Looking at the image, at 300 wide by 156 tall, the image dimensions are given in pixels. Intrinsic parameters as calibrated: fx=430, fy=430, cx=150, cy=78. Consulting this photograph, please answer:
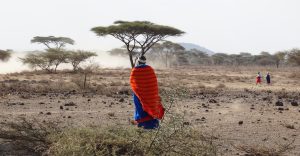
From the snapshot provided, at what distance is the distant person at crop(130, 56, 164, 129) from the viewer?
6947 millimetres

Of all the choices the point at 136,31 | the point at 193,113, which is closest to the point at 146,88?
the point at 193,113

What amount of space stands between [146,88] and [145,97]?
17 cm

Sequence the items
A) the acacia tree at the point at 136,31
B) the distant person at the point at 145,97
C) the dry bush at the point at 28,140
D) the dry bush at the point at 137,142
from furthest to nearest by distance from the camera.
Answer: the acacia tree at the point at 136,31 → the distant person at the point at 145,97 → the dry bush at the point at 28,140 → the dry bush at the point at 137,142

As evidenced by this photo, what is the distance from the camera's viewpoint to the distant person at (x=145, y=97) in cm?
695

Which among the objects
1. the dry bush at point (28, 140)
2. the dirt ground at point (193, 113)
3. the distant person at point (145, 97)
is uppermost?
the distant person at point (145, 97)

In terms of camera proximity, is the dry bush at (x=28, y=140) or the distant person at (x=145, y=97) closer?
the dry bush at (x=28, y=140)

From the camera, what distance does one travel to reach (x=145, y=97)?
6996 mm

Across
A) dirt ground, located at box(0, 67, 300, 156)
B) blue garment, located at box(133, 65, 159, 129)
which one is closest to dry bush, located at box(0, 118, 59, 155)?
dirt ground, located at box(0, 67, 300, 156)

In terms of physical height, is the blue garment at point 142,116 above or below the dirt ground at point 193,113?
above

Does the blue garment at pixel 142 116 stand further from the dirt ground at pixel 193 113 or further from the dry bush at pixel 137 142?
the dry bush at pixel 137 142

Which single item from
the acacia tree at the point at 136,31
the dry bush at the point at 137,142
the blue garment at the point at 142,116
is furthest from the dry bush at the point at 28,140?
the acacia tree at the point at 136,31

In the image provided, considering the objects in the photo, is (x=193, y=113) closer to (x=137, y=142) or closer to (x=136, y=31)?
(x=137, y=142)

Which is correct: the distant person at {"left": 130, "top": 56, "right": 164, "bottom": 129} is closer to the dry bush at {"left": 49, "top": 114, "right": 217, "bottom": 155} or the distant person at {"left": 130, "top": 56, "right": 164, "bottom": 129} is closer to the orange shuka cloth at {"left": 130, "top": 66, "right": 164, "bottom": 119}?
the orange shuka cloth at {"left": 130, "top": 66, "right": 164, "bottom": 119}

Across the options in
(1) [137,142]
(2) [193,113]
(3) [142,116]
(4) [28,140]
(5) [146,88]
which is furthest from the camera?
A: (2) [193,113]
